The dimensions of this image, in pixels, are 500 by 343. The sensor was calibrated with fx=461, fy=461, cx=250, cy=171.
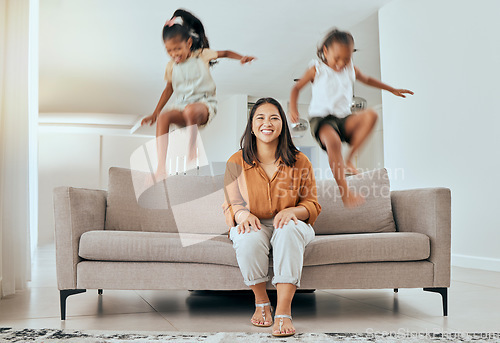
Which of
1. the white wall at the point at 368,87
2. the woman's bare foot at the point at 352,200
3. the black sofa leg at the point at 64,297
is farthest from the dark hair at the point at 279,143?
the black sofa leg at the point at 64,297

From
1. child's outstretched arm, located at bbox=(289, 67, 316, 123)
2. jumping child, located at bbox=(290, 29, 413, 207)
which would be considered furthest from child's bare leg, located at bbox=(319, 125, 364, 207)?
child's outstretched arm, located at bbox=(289, 67, 316, 123)

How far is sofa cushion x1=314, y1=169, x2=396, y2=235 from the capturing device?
2230 mm

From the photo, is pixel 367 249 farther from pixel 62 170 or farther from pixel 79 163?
pixel 62 170

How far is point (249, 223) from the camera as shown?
69.3 inches

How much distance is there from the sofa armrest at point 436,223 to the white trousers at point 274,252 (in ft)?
1.84

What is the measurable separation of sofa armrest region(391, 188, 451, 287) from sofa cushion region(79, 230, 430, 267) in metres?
0.13

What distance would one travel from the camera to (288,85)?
7.89ft

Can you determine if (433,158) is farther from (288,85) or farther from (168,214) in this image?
(168,214)

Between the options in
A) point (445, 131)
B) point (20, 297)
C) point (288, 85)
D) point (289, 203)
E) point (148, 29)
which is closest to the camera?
point (289, 203)

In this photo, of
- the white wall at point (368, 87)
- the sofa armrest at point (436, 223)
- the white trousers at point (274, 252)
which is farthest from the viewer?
the white wall at point (368, 87)

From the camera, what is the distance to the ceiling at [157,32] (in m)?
4.03

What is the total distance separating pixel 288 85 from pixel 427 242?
104 cm

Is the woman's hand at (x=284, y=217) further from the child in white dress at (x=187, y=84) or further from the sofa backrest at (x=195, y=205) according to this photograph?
the child in white dress at (x=187, y=84)


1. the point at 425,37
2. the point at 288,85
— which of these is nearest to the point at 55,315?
the point at 288,85
